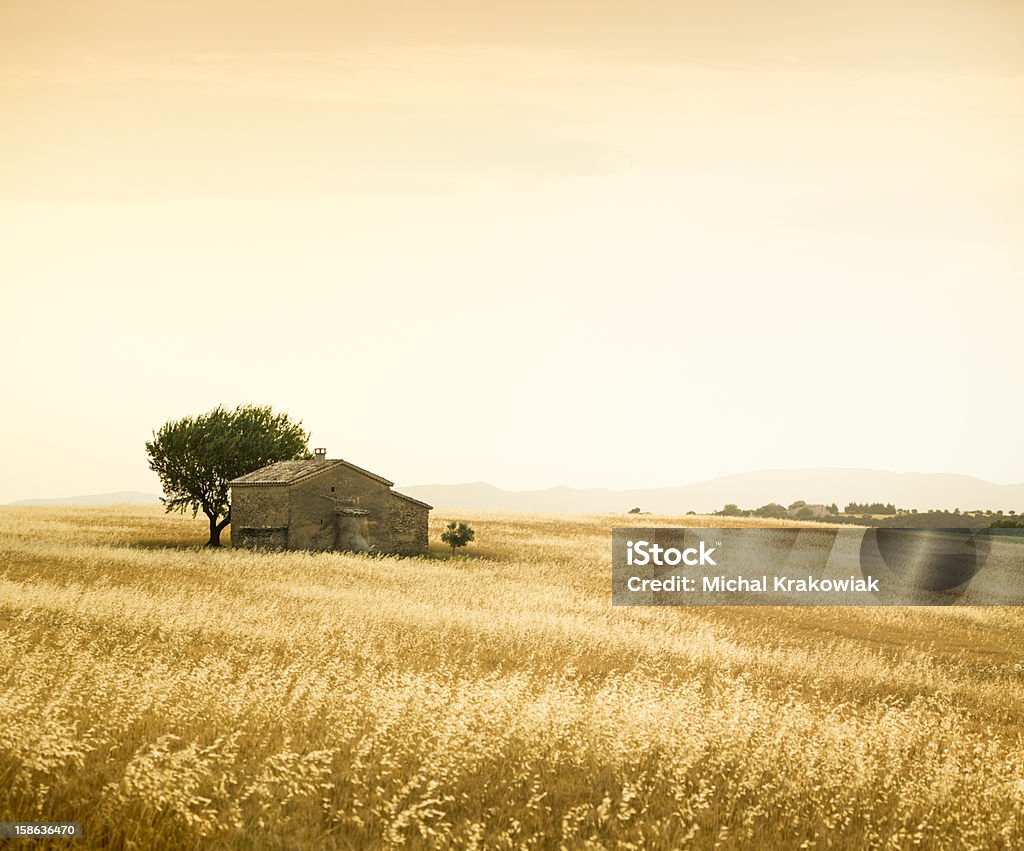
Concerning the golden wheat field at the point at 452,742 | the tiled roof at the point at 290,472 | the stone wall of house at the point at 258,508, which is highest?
the tiled roof at the point at 290,472

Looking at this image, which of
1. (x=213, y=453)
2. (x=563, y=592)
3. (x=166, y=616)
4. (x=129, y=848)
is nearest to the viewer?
(x=129, y=848)

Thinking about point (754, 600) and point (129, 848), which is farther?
point (754, 600)

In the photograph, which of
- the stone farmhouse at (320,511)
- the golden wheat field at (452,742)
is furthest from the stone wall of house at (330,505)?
the golden wheat field at (452,742)

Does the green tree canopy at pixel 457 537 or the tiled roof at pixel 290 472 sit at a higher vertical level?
the tiled roof at pixel 290 472

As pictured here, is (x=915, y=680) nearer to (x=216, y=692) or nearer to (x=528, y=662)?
(x=528, y=662)

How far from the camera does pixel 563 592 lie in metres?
31.2

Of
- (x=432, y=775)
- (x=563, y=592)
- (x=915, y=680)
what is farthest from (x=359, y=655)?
(x=563, y=592)

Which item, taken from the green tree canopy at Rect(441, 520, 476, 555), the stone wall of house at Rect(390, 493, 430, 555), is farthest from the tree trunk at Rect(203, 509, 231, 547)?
the green tree canopy at Rect(441, 520, 476, 555)

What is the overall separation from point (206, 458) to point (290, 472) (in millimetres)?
6702

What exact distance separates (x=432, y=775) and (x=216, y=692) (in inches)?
135

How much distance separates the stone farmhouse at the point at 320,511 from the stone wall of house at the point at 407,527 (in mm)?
56

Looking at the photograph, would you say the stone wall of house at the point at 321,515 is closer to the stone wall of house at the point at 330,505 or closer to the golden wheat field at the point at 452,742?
the stone wall of house at the point at 330,505

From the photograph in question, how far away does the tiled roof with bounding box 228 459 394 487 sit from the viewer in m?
44.6

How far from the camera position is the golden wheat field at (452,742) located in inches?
264
